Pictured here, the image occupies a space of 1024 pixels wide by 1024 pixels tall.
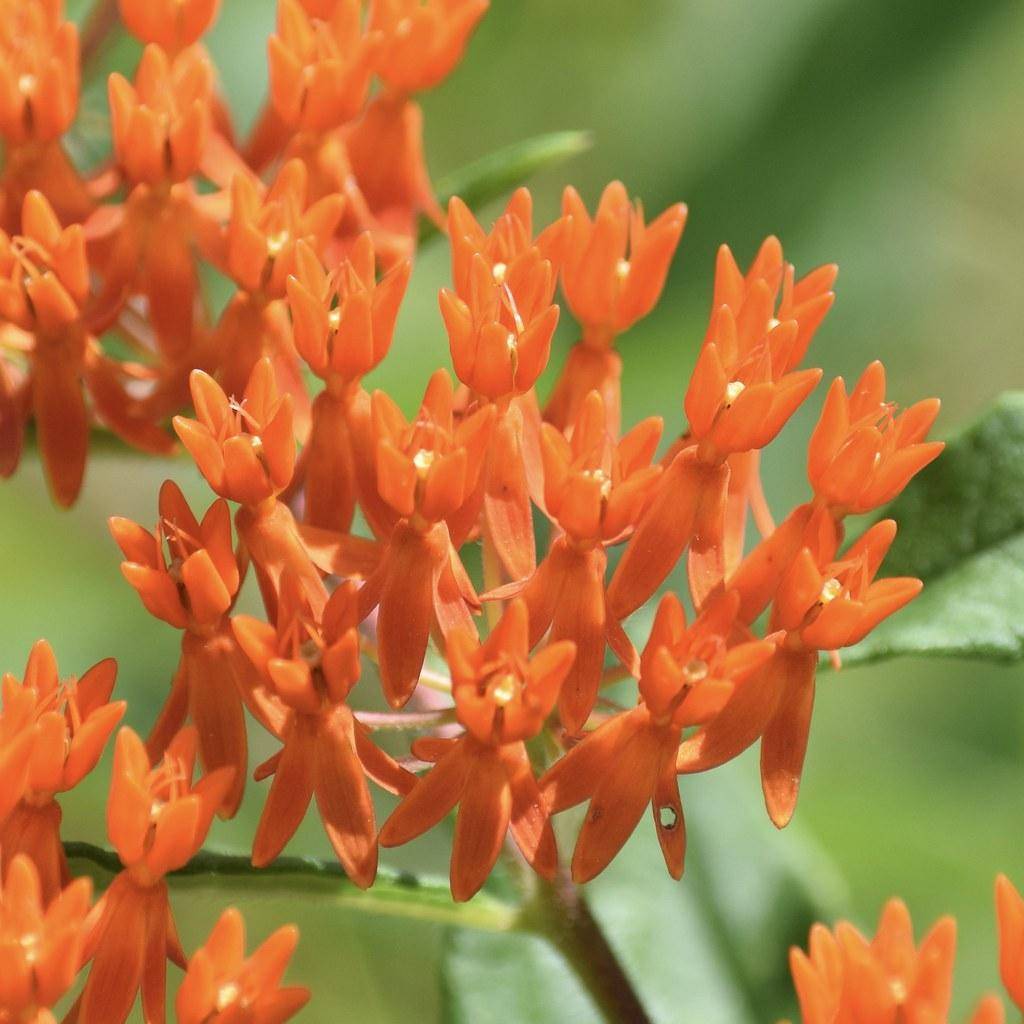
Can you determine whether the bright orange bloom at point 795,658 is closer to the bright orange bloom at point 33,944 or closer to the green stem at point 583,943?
the green stem at point 583,943

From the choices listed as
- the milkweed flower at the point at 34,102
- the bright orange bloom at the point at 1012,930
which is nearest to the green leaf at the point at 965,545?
the bright orange bloom at the point at 1012,930

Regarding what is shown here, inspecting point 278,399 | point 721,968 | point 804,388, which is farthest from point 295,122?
point 721,968

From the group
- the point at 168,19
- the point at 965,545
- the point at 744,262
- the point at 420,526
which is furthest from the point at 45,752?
the point at 744,262

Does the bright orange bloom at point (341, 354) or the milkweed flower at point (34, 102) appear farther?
the milkweed flower at point (34, 102)

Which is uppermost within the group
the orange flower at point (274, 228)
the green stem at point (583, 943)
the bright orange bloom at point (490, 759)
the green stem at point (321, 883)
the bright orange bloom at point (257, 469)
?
the orange flower at point (274, 228)

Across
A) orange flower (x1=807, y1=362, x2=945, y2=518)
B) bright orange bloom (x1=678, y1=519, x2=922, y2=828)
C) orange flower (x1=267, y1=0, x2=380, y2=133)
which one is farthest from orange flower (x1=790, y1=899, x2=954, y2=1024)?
orange flower (x1=267, y1=0, x2=380, y2=133)

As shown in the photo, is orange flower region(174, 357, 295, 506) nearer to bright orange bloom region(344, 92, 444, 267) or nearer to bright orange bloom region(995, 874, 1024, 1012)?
bright orange bloom region(344, 92, 444, 267)

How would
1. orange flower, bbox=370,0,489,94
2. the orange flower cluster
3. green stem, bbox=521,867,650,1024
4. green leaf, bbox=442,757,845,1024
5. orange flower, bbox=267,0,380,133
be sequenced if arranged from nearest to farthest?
the orange flower cluster → green stem, bbox=521,867,650,1024 → orange flower, bbox=267,0,380,133 → orange flower, bbox=370,0,489,94 → green leaf, bbox=442,757,845,1024
